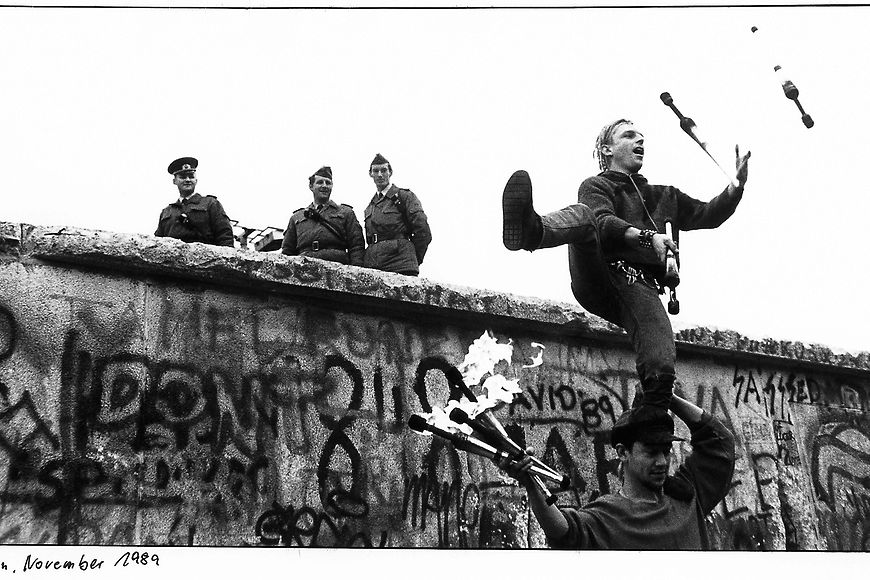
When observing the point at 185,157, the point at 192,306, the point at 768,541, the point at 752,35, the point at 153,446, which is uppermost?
the point at 752,35

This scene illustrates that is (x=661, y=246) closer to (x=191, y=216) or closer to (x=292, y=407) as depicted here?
(x=292, y=407)

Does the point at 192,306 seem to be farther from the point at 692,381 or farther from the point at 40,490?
the point at 692,381

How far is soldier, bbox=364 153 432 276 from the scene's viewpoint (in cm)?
830

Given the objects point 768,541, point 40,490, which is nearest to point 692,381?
point 768,541

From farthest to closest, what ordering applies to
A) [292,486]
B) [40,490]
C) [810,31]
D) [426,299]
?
[810,31] < [426,299] < [292,486] < [40,490]

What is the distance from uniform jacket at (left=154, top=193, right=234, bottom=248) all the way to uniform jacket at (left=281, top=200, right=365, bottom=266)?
45cm

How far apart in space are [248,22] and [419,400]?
269 centimetres

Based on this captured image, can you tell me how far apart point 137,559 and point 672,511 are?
2.85 metres

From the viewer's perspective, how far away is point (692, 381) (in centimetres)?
854

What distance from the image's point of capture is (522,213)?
7.79 m

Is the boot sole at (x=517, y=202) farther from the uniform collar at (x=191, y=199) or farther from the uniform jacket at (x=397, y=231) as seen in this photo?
the uniform collar at (x=191, y=199)

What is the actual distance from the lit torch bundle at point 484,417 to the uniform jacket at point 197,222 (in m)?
1.57

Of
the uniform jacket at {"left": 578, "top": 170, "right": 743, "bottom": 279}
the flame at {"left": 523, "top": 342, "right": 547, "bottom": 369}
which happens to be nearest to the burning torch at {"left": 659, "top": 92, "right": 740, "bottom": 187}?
the uniform jacket at {"left": 578, "top": 170, "right": 743, "bottom": 279}

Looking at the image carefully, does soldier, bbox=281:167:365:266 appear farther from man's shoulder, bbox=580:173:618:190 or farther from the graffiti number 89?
the graffiti number 89
